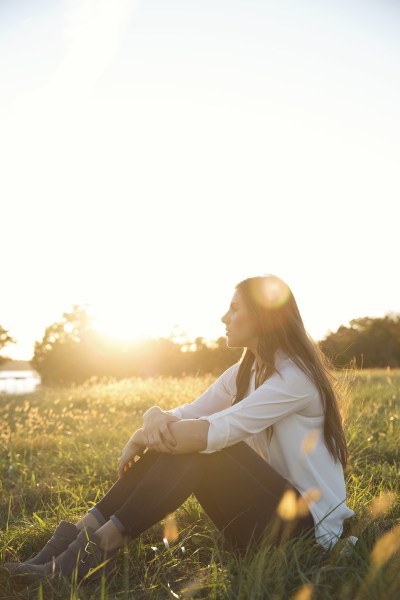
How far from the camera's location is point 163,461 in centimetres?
248

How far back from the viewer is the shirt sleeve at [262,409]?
2.43 m

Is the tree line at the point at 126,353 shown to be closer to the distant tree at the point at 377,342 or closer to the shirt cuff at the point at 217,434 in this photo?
the distant tree at the point at 377,342

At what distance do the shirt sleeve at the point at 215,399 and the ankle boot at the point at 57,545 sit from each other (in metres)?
0.93

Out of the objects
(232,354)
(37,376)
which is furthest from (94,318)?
(232,354)

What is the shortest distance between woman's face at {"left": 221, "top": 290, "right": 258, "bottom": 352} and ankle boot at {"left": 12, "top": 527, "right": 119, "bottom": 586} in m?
1.18

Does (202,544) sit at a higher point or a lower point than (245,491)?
lower

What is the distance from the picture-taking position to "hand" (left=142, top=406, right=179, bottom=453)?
2.46 metres

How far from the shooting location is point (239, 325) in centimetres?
282

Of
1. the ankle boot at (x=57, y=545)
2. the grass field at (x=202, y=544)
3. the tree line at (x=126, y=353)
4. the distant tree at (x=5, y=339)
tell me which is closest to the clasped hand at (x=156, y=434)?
the ankle boot at (x=57, y=545)

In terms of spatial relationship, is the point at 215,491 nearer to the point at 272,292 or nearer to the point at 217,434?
the point at 217,434

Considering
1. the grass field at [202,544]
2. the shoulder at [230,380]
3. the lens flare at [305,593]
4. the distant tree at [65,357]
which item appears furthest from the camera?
the distant tree at [65,357]

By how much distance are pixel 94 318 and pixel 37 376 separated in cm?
837

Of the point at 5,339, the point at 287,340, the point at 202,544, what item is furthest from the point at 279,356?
the point at 5,339

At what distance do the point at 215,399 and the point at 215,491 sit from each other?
2.57 ft
